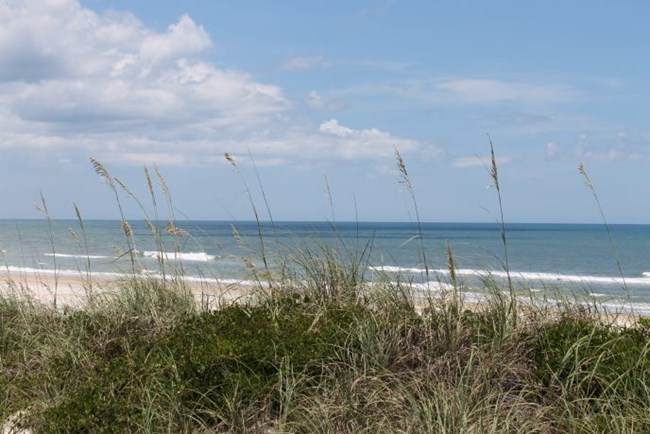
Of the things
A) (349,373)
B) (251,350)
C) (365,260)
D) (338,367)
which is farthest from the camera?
(365,260)

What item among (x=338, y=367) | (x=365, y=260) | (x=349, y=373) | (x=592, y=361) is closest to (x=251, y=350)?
(x=338, y=367)

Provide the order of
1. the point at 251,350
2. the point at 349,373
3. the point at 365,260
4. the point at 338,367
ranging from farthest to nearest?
1. the point at 365,260
2. the point at 251,350
3. the point at 338,367
4. the point at 349,373

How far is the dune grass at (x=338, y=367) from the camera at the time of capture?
15.5ft

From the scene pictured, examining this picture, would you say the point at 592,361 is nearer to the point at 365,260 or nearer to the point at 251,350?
the point at 365,260

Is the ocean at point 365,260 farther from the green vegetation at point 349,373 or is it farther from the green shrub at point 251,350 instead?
the green shrub at point 251,350

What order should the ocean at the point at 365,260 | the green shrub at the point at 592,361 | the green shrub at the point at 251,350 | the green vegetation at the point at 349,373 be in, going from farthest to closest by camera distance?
the ocean at the point at 365,260 < the green shrub at the point at 251,350 < the green shrub at the point at 592,361 < the green vegetation at the point at 349,373

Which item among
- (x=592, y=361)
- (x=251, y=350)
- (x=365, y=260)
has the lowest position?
(x=592, y=361)

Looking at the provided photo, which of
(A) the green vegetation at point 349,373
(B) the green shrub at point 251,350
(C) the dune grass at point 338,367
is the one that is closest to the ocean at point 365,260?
(C) the dune grass at point 338,367

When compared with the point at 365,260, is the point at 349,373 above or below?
below

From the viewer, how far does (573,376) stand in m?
5.05

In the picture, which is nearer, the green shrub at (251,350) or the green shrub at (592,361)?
the green shrub at (592,361)

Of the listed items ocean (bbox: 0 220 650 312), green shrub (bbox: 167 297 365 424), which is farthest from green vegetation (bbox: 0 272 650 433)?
ocean (bbox: 0 220 650 312)

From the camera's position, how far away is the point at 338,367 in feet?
17.6

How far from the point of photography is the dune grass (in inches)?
185
